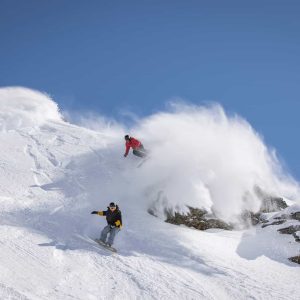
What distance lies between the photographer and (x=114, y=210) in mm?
16656

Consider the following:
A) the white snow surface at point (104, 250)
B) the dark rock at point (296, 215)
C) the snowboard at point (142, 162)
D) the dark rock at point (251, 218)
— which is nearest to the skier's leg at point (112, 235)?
the white snow surface at point (104, 250)

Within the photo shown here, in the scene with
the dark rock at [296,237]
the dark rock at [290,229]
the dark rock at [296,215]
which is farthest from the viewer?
the dark rock at [296,215]

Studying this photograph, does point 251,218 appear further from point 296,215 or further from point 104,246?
point 104,246

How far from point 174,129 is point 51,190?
1031 centimetres

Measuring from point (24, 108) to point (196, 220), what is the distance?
24.8 m

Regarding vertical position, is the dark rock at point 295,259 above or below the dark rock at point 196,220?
below

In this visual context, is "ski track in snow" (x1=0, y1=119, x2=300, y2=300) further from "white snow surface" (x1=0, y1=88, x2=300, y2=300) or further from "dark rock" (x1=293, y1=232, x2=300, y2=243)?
"dark rock" (x1=293, y1=232, x2=300, y2=243)

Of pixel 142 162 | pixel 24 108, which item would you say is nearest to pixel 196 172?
pixel 142 162

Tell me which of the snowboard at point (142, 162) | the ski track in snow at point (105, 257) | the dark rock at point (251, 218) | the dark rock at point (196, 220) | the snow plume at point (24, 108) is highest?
the snow plume at point (24, 108)

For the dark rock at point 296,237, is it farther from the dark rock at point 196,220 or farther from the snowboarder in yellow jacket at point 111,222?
the snowboarder in yellow jacket at point 111,222

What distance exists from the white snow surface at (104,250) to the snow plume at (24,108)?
17.3 feet

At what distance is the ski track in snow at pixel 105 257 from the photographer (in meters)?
12.9

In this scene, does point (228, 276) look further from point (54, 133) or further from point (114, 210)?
point (54, 133)

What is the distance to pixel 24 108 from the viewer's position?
39656 millimetres
